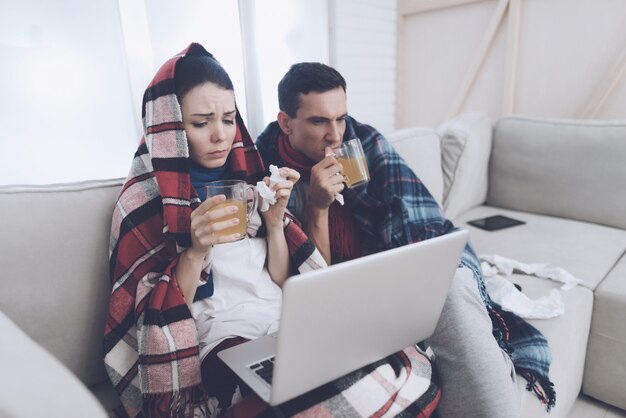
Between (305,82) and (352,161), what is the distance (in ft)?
1.01

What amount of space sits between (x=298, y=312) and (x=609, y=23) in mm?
2670

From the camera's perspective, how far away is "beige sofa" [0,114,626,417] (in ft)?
1.89

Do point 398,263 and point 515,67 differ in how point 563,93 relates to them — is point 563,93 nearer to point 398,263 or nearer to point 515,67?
point 515,67

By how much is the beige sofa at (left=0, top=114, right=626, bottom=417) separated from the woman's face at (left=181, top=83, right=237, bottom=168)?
275 mm

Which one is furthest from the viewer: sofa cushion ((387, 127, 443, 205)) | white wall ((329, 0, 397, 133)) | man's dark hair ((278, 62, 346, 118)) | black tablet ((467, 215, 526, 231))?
white wall ((329, 0, 397, 133))

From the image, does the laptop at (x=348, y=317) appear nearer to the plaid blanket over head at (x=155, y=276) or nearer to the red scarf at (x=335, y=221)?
the plaid blanket over head at (x=155, y=276)

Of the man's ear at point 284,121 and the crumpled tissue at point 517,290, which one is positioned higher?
the man's ear at point 284,121

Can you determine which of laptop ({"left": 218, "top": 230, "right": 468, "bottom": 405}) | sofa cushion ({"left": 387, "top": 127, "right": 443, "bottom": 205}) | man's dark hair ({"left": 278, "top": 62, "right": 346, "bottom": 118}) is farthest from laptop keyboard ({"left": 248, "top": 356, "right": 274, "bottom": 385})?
sofa cushion ({"left": 387, "top": 127, "right": 443, "bottom": 205})

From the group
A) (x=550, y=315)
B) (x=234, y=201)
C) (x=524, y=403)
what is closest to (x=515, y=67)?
(x=550, y=315)

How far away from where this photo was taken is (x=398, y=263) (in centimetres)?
72

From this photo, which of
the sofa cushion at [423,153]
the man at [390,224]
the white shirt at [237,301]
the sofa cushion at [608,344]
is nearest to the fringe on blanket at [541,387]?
the man at [390,224]

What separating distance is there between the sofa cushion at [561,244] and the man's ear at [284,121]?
101 centimetres

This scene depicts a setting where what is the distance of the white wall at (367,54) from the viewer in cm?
270

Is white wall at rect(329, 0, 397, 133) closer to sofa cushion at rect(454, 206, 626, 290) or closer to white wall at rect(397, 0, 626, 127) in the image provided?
white wall at rect(397, 0, 626, 127)
